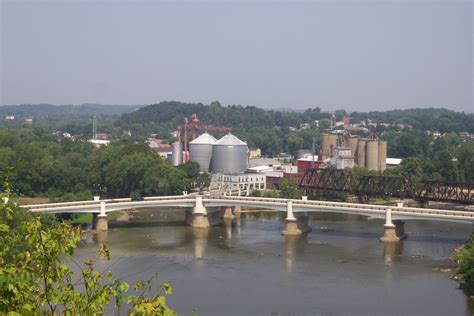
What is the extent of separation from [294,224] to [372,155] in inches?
1179

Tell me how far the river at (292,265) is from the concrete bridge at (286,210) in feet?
2.46

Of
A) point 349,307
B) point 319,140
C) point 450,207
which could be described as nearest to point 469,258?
point 349,307

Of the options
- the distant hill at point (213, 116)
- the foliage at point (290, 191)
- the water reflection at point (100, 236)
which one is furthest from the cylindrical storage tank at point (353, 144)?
the distant hill at point (213, 116)

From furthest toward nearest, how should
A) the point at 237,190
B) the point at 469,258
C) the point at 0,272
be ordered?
the point at 237,190 < the point at 469,258 < the point at 0,272

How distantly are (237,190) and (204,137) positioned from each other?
30.8 ft

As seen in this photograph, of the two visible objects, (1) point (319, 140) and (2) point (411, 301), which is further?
(1) point (319, 140)

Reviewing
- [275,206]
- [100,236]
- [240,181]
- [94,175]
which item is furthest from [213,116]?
[100,236]

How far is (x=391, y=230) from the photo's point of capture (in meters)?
34.8

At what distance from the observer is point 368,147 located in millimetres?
66125

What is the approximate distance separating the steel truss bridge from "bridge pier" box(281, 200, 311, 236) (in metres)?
7.83

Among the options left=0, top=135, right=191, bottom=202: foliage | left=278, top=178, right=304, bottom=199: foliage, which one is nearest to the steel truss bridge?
left=278, top=178, right=304, bottom=199: foliage

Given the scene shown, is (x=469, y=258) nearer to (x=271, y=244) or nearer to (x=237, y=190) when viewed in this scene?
(x=271, y=244)

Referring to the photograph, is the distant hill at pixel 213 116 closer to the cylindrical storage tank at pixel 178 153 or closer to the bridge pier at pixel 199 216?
the cylindrical storage tank at pixel 178 153

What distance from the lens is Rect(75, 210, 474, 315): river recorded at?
926 inches
